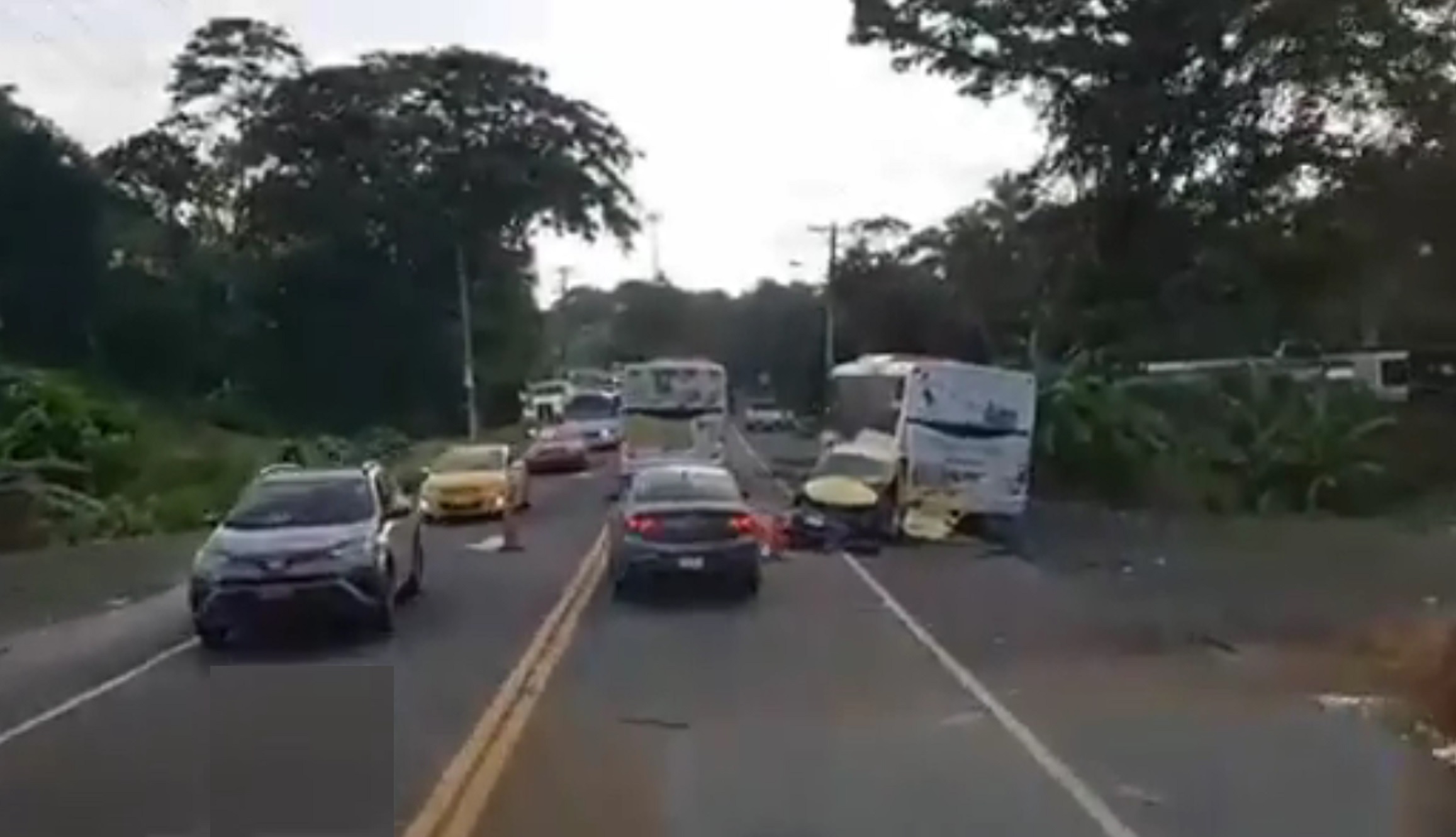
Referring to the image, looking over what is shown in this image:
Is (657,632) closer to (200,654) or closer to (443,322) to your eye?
(200,654)

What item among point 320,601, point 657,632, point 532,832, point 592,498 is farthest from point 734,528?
point 592,498

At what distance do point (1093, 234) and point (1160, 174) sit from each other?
2425 millimetres

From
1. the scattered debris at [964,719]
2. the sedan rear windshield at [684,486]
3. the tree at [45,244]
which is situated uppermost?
the tree at [45,244]

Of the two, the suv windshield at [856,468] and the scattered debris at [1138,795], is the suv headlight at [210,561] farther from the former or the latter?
the suv windshield at [856,468]

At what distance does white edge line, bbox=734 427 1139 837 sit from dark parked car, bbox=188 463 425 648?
5332 millimetres

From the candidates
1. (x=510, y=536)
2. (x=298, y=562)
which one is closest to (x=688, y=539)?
(x=298, y=562)

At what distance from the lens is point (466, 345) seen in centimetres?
8869

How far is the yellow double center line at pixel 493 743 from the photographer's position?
41.5 feet

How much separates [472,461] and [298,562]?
26.1 m

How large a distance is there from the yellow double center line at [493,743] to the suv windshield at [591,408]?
53970 millimetres

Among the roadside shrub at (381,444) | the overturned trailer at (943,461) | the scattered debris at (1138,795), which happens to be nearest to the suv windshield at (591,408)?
the roadside shrub at (381,444)

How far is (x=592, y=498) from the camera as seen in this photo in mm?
56969

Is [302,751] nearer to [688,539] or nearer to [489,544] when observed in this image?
[688,539]

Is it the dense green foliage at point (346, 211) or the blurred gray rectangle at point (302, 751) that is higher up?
the dense green foliage at point (346, 211)
